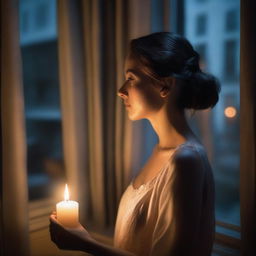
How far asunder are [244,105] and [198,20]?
1.96 feet

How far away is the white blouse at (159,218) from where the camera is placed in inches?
33.9

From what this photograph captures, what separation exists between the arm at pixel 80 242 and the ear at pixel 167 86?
1.52ft

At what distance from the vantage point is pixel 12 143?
121 centimetres

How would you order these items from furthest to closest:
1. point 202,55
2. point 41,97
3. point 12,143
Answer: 1. point 41,97
2. point 202,55
3. point 12,143

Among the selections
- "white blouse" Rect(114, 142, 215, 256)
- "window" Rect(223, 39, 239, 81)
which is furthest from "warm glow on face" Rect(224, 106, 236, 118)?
"white blouse" Rect(114, 142, 215, 256)

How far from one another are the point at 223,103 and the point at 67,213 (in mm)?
833

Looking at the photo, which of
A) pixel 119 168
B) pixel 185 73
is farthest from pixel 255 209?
pixel 119 168

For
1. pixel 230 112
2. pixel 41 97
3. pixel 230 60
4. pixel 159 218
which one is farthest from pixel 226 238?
pixel 41 97

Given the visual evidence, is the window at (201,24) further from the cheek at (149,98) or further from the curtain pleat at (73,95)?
the cheek at (149,98)

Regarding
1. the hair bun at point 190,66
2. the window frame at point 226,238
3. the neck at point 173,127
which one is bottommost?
the window frame at point 226,238

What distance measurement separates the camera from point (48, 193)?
5.76ft

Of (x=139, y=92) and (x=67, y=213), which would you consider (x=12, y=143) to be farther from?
(x=139, y=92)

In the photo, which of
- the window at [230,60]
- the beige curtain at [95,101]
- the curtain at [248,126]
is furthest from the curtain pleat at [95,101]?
the curtain at [248,126]

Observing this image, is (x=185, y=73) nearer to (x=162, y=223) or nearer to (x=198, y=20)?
(x=162, y=223)
